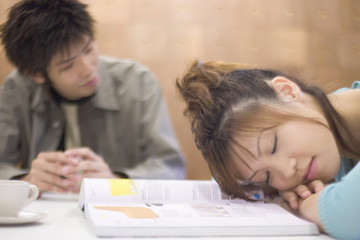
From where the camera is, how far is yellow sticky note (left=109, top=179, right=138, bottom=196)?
75 centimetres

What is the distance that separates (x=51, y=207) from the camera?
814 millimetres

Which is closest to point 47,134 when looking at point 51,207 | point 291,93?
point 51,207

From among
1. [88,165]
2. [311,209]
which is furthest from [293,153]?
[88,165]

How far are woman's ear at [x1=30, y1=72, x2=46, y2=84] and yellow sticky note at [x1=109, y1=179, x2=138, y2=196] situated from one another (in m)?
Answer: 0.72

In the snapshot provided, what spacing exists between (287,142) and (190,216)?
244 mm

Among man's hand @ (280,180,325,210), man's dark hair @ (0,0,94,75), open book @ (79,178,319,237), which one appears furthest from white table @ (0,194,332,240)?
man's dark hair @ (0,0,94,75)

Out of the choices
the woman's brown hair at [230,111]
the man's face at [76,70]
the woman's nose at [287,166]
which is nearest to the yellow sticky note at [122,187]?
the woman's brown hair at [230,111]

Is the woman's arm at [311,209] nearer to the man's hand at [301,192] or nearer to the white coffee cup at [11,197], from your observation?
the man's hand at [301,192]

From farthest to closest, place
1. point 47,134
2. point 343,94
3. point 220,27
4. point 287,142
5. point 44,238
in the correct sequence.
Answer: point 220,27 → point 47,134 → point 343,94 → point 287,142 → point 44,238

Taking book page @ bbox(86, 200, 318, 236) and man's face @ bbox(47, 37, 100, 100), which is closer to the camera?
book page @ bbox(86, 200, 318, 236)

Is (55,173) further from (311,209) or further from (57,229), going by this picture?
(311,209)

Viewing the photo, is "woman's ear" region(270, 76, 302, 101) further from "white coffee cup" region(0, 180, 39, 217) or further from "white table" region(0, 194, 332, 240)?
"white coffee cup" region(0, 180, 39, 217)

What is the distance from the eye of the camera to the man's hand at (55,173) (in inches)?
38.7

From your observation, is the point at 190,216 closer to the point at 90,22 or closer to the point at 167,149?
the point at 167,149
